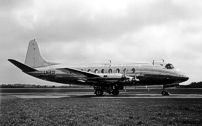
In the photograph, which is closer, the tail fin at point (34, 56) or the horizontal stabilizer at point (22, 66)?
the horizontal stabilizer at point (22, 66)

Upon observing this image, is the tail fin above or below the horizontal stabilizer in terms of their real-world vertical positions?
above

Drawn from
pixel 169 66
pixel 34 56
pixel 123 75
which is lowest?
pixel 123 75

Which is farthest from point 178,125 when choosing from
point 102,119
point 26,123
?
point 26,123

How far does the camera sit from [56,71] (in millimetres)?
36750

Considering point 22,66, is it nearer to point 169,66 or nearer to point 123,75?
point 123,75

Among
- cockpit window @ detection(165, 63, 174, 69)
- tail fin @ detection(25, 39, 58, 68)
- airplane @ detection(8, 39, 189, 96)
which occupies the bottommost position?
airplane @ detection(8, 39, 189, 96)

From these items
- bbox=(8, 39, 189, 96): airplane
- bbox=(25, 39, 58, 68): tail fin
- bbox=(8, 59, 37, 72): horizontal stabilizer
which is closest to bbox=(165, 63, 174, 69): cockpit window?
bbox=(8, 39, 189, 96): airplane

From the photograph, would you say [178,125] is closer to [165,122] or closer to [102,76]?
[165,122]

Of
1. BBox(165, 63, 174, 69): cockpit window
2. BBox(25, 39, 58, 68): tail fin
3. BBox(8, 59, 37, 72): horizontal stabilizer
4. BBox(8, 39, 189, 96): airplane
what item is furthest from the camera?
BBox(25, 39, 58, 68): tail fin

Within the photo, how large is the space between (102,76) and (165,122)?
19.6 metres

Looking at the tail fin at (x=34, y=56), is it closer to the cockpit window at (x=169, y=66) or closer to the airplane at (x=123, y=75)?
the airplane at (x=123, y=75)

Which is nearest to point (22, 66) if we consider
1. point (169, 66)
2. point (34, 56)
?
point (34, 56)

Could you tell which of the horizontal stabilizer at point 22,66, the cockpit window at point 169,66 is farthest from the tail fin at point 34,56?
the cockpit window at point 169,66

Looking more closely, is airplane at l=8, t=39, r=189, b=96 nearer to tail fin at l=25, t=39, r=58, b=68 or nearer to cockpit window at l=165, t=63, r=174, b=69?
cockpit window at l=165, t=63, r=174, b=69
